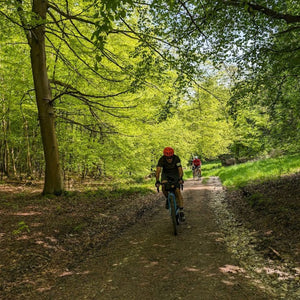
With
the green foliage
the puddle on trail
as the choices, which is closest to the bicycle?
the puddle on trail

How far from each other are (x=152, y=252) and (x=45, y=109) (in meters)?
7.75

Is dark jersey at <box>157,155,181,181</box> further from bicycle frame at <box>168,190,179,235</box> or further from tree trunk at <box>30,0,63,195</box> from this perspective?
tree trunk at <box>30,0,63,195</box>

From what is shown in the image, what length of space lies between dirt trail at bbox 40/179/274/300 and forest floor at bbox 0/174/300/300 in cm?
2

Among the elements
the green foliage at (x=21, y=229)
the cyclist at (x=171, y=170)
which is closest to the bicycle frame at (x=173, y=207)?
the cyclist at (x=171, y=170)

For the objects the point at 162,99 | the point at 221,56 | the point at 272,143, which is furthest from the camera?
the point at 162,99

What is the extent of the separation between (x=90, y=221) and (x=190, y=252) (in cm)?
374

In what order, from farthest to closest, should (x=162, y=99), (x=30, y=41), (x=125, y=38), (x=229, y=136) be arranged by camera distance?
(x=229, y=136) < (x=162, y=99) < (x=125, y=38) < (x=30, y=41)

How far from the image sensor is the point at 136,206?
33.2 feet

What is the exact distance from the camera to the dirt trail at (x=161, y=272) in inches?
143

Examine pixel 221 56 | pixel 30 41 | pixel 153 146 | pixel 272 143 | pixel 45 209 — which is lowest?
pixel 45 209

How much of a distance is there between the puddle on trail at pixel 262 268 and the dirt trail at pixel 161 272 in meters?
0.18

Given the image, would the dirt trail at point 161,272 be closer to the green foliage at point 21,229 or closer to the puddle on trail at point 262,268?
the puddle on trail at point 262,268

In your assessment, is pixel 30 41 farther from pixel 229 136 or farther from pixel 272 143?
pixel 229 136

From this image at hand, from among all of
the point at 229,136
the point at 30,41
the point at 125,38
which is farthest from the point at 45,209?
the point at 229,136
